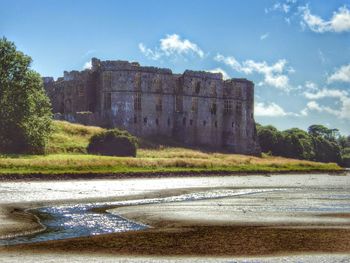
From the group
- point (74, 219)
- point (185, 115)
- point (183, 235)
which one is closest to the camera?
point (183, 235)

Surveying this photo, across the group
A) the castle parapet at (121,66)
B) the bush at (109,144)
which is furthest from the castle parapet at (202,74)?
the bush at (109,144)

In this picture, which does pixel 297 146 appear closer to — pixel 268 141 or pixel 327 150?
pixel 268 141

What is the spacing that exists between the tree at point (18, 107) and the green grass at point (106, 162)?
265 cm

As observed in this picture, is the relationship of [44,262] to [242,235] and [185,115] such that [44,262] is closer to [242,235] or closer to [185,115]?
[242,235]

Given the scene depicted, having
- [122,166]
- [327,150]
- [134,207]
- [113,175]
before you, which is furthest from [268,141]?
[134,207]

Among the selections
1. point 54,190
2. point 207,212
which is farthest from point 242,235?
point 54,190

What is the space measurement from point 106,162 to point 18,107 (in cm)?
1296

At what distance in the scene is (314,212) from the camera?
24.8 m

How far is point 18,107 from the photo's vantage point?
185 feet

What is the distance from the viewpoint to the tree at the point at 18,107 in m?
56.0

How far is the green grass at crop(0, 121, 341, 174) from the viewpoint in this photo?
1753 inches

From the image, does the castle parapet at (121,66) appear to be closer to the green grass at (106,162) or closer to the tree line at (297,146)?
the green grass at (106,162)

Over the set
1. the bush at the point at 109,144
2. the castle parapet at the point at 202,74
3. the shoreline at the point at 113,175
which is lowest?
the shoreline at the point at 113,175

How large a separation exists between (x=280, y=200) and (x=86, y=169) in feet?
68.1
